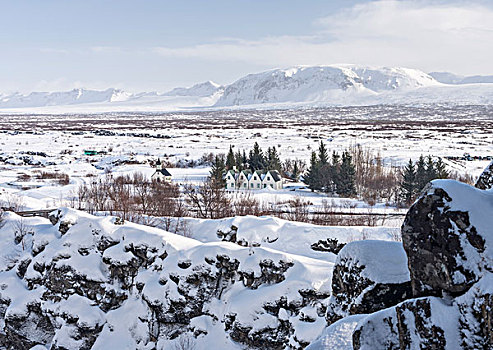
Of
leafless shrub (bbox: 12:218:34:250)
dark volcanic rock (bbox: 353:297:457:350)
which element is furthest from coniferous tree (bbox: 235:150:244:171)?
dark volcanic rock (bbox: 353:297:457:350)

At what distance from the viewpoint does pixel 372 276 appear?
7.75 metres

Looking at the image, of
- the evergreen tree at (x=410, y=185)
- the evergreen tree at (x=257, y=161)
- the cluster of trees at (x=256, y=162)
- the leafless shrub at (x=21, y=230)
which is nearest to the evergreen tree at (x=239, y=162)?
the cluster of trees at (x=256, y=162)

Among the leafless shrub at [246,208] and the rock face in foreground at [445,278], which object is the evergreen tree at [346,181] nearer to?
the leafless shrub at [246,208]

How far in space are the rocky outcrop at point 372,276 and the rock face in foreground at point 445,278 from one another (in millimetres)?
1155

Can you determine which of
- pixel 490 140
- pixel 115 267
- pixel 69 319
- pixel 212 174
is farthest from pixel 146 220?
pixel 490 140

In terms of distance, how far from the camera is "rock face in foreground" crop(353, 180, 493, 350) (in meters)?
5.54

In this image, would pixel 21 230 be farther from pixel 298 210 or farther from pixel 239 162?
pixel 239 162

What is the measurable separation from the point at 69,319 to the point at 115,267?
3878 millimetres

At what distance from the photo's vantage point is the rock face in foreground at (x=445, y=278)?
554 centimetres

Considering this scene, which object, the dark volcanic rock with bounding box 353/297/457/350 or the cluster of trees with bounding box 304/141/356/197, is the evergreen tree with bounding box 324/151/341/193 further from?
the dark volcanic rock with bounding box 353/297/457/350

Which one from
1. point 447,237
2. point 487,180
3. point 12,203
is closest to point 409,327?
point 447,237

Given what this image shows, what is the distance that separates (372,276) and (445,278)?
1961 millimetres

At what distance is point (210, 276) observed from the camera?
83.3 ft

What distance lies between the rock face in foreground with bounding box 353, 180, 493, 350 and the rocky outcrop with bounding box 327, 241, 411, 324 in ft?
3.79
